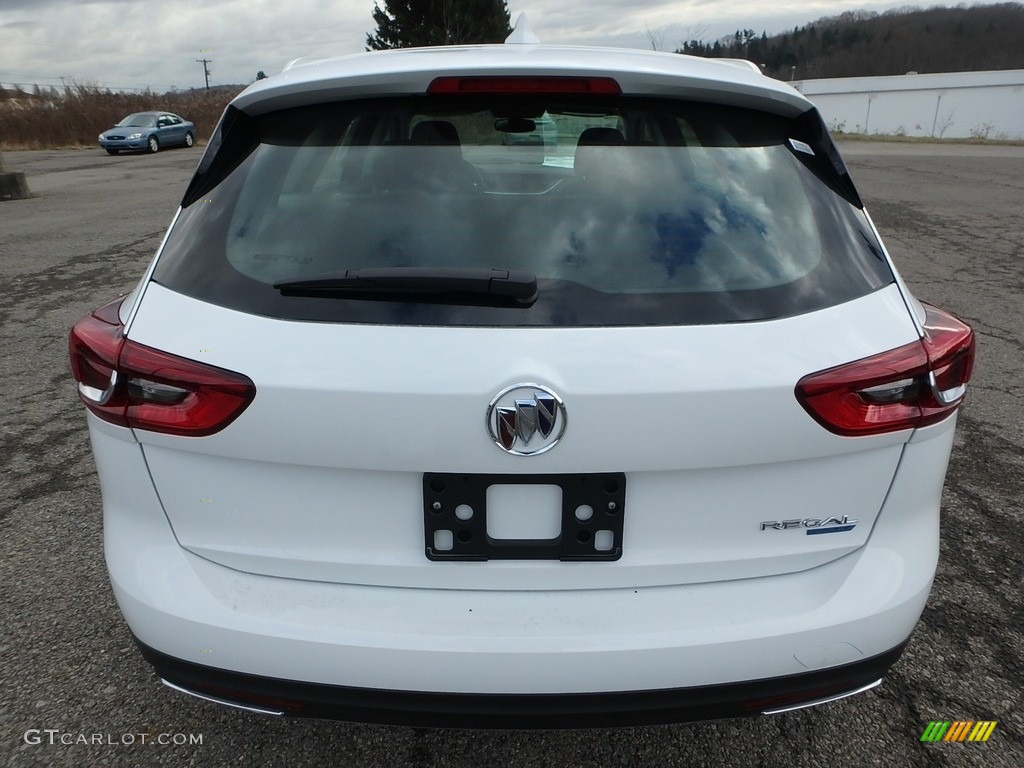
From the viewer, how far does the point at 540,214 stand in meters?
1.62

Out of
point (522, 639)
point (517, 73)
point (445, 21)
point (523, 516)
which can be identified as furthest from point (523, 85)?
point (445, 21)

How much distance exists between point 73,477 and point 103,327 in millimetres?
2202

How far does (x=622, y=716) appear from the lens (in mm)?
1537

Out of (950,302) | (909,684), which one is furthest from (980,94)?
(909,684)

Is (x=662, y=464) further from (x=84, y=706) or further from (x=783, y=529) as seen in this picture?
(x=84, y=706)

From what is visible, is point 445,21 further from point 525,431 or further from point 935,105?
point 525,431

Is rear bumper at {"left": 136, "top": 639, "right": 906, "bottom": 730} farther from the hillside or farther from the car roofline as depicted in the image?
the hillside

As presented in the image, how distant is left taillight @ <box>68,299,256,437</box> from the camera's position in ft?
4.84

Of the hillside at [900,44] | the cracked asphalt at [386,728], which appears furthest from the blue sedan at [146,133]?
the hillside at [900,44]

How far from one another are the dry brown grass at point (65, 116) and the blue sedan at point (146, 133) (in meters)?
3.67

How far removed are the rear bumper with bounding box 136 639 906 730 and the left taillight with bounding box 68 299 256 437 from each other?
0.51m

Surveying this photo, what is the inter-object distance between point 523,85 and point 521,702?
1.28 metres

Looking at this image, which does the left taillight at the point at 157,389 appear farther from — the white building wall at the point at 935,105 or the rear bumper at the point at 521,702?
the white building wall at the point at 935,105

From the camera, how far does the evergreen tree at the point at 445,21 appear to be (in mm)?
35125
